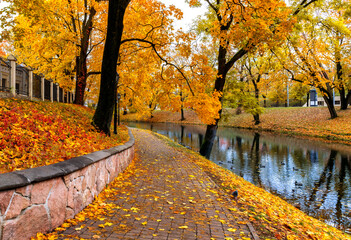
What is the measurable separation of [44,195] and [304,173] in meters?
11.5

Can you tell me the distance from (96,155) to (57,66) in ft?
51.6

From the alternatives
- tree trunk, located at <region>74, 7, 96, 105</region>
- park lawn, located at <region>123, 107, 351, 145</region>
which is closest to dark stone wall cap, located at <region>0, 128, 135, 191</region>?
park lawn, located at <region>123, 107, 351, 145</region>

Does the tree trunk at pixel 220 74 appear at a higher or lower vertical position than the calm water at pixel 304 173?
higher

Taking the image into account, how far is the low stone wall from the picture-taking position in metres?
2.62

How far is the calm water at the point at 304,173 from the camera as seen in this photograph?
25.1 ft

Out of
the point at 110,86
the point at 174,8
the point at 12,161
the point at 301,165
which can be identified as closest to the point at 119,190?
the point at 12,161

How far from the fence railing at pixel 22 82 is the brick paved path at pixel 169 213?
640 cm

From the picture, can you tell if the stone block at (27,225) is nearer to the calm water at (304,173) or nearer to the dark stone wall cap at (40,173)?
the dark stone wall cap at (40,173)

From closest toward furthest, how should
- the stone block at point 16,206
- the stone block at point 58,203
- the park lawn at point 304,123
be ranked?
1. the stone block at point 16,206
2. the stone block at point 58,203
3. the park lawn at point 304,123

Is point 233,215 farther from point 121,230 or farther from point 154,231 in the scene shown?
point 121,230

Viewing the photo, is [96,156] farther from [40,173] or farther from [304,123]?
[304,123]

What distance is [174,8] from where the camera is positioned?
10.5 metres

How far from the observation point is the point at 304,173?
11.5 m

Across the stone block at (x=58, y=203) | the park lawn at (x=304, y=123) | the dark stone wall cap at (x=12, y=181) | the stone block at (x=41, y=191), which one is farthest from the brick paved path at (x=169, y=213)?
the park lawn at (x=304, y=123)
